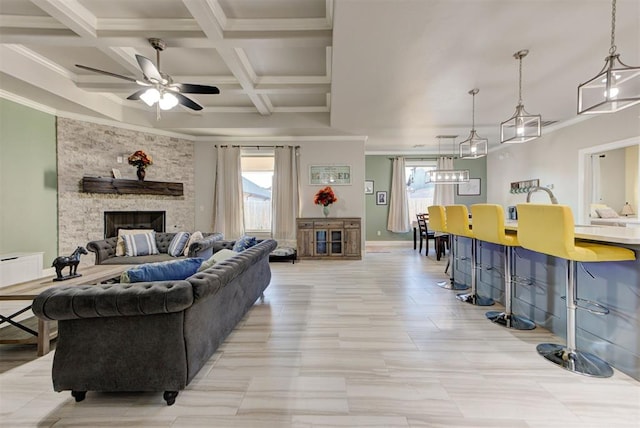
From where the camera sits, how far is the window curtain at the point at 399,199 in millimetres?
7934

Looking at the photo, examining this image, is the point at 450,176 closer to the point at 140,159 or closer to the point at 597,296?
the point at 597,296

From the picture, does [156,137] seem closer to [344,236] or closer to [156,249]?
[156,249]

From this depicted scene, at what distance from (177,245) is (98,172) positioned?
2.36 meters

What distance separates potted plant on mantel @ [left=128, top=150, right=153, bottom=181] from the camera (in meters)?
5.31

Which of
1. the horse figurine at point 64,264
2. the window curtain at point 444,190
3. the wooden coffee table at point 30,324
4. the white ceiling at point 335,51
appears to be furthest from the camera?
the window curtain at point 444,190

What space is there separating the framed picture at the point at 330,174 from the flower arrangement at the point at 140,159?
334 cm

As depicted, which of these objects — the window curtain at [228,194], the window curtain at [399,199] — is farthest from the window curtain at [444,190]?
the window curtain at [228,194]

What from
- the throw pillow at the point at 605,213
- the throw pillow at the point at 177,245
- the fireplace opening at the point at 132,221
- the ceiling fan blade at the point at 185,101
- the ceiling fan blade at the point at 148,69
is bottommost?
the throw pillow at the point at 177,245

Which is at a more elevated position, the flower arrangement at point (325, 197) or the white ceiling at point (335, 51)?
the white ceiling at point (335, 51)

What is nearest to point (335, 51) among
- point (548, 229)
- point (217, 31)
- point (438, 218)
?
point (217, 31)

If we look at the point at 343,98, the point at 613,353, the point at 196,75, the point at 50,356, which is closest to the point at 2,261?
the point at 50,356

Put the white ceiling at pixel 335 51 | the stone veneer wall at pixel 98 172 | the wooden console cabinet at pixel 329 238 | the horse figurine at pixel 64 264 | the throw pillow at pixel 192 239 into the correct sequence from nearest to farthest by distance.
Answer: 1. the white ceiling at pixel 335 51
2. the horse figurine at pixel 64 264
3. the throw pillow at pixel 192 239
4. the stone veneer wall at pixel 98 172
5. the wooden console cabinet at pixel 329 238

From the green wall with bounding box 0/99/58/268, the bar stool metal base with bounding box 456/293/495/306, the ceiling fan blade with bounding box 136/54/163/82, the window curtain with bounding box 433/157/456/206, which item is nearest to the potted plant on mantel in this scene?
the green wall with bounding box 0/99/58/268

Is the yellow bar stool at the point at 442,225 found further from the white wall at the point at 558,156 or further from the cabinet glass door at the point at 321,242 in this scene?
the white wall at the point at 558,156
